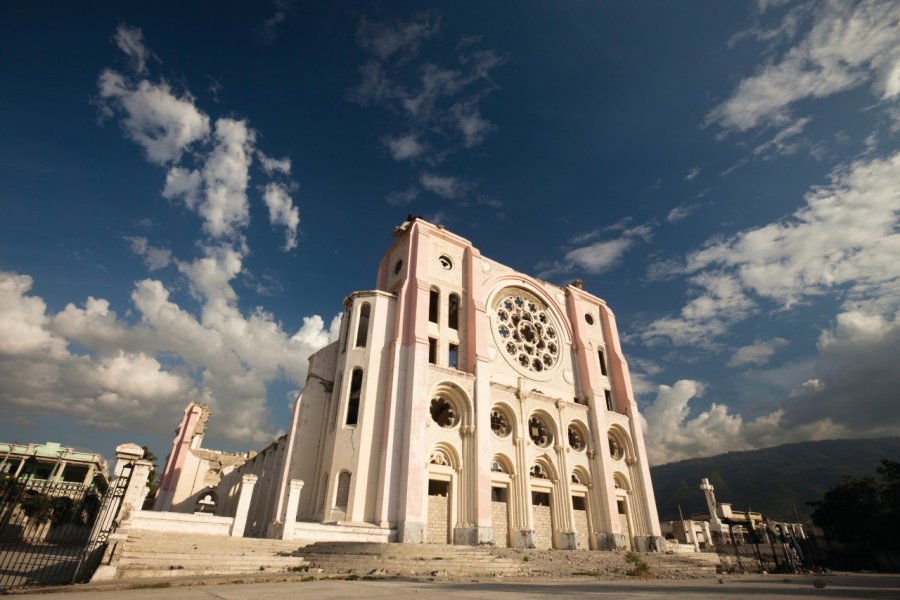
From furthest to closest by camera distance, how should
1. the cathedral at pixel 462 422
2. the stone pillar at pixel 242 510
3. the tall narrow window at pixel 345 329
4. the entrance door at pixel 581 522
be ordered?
the entrance door at pixel 581 522 → the tall narrow window at pixel 345 329 → the cathedral at pixel 462 422 → the stone pillar at pixel 242 510

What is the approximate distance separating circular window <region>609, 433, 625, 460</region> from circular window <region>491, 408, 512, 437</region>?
304 inches

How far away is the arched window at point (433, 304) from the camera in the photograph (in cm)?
2344

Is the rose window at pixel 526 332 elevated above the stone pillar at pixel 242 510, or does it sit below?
above

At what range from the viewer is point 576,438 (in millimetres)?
24406

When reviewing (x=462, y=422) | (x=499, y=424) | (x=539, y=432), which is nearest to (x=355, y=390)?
(x=462, y=422)

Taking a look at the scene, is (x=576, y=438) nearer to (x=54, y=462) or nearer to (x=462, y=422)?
(x=462, y=422)

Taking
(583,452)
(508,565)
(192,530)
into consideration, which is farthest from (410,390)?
(583,452)

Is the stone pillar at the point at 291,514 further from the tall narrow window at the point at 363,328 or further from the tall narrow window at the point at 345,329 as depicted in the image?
the tall narrow window at the point at 363,328

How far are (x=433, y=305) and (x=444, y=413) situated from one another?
5835 millimetres

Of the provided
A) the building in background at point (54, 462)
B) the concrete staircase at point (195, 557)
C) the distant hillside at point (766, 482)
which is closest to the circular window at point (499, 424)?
the concrete staircase at point (195, 557)

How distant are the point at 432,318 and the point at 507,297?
5672 mm

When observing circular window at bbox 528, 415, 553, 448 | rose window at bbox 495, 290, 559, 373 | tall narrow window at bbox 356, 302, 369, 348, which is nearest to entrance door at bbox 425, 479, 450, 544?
circular window at bbox 528, 415, 553, 448

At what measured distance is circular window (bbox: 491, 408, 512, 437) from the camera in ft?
71.2

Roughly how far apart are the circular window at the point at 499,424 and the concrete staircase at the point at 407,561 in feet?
23.4
